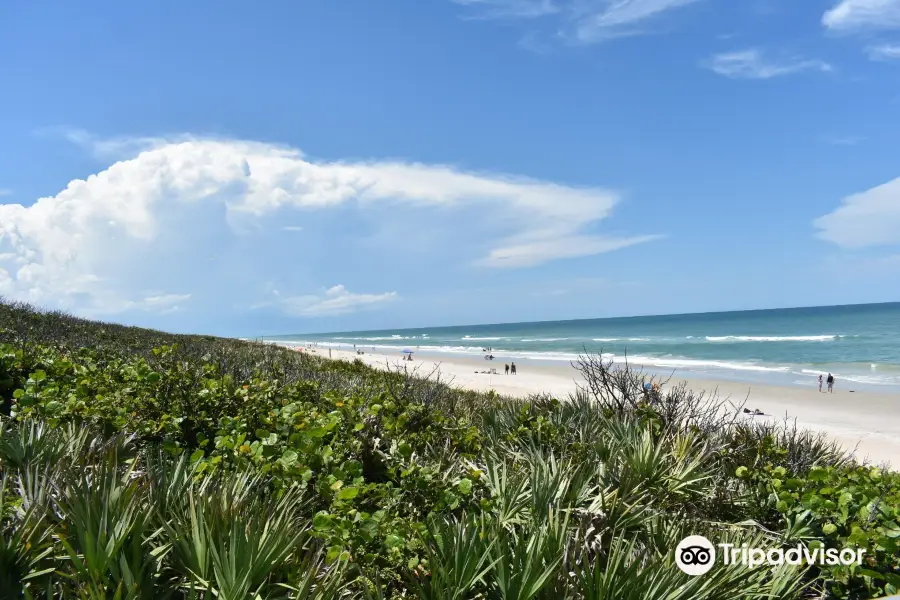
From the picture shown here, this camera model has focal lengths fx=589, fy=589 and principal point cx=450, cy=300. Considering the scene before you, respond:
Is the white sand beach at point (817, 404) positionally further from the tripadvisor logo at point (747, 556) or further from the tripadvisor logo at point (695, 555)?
the tripadvisor logo at point (695, 555)

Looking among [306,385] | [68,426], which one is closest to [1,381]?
[68,426]

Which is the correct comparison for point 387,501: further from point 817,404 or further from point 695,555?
point 817,404

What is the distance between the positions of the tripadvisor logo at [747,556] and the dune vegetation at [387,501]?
0.21ft

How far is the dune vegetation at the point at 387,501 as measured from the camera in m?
2.57

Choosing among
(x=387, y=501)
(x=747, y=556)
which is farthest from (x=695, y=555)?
(x=387, y=501)

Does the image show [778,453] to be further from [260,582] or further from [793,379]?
[793,379]

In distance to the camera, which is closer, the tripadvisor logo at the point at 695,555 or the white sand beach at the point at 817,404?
the tripadvisor logo at the point at 695,555

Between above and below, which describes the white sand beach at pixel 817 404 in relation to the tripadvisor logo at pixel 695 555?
below

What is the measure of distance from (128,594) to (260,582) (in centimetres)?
58

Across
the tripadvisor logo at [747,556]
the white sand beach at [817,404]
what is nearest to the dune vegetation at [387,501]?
the tripadvisor logo at [747,556]

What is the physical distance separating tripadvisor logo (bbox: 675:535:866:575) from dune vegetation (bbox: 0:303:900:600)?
A: 0.21 feet

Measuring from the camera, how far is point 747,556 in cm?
323

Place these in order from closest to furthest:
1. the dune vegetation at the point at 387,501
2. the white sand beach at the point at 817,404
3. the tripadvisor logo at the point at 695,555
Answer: the dune vegetation at the point at 387,501 → the tripadvisor logo at the point at 695,555 → the white sand beach at the point at 817,404

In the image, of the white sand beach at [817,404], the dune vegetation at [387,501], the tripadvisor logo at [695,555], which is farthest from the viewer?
the white sand beach at [817,404]
